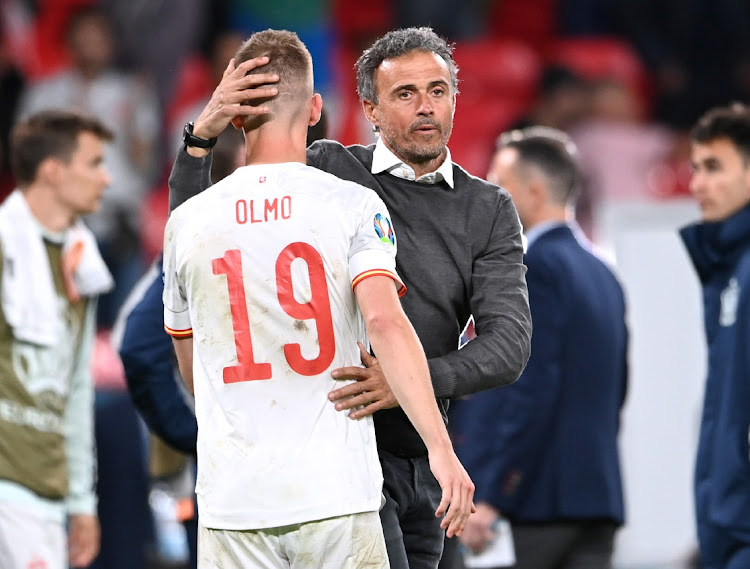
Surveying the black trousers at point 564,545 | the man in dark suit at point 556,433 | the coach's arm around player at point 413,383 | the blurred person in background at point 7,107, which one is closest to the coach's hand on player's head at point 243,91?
the coach's arm around player at point 413,383

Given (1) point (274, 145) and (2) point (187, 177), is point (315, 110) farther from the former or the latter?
(2) point (187, 177)

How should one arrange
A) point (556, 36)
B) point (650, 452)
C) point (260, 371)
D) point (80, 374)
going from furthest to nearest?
1. point (556, 36)
2. point (650, 452)
3. point (80, 374)
4. point (260, 371)

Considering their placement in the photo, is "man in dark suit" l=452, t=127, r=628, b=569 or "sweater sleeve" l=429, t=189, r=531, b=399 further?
"man in dark suit" l=452, t=127, r=628, b=569

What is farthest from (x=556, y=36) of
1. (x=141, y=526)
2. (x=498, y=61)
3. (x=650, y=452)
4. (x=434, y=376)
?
(x=434, y=376)

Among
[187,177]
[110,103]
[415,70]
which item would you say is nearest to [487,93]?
[110,103]

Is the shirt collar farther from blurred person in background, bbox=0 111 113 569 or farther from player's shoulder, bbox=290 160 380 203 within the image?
blurred person in background, bbox=0 111 113 569

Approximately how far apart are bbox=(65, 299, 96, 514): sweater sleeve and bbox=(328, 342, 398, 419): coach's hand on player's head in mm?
2409

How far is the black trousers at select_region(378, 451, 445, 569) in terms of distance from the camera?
3277mm

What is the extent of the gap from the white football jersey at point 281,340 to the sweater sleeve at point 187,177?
1.06 feet

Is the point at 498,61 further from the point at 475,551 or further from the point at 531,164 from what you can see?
the point at 475,551

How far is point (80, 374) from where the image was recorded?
17.1 feet

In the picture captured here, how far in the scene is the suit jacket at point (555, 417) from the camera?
4.78m

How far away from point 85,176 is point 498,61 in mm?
5500

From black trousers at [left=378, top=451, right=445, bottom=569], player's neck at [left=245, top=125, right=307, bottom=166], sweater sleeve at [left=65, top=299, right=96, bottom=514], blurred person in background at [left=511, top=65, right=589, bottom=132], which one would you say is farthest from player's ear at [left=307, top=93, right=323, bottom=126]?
blurred person in background at [left=511, top=65, right=589, bottom=132]
